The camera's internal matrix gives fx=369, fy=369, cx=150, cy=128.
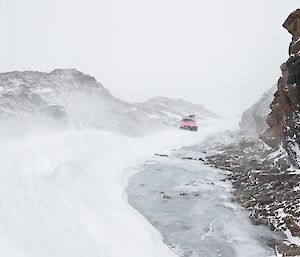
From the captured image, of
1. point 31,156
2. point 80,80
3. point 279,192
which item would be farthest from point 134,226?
point 80,80

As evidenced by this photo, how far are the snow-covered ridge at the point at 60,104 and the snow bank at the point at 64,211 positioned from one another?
11243 mm

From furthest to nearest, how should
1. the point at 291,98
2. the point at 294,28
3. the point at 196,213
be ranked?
the point at 294,28 → the point at 291,98 → the point at 196,213

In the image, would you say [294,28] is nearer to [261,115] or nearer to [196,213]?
[196,213]

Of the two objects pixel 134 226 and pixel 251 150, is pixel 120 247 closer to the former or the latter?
pixel 134 226

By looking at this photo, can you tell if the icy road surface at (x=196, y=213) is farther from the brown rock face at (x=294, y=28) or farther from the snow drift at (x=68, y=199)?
the brown rock face at (x=294, y=28)

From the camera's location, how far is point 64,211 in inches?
518

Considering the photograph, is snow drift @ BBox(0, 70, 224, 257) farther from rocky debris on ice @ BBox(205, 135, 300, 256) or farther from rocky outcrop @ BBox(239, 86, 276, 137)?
rocky outcrop @ BBox(239, 86, 276, 137)

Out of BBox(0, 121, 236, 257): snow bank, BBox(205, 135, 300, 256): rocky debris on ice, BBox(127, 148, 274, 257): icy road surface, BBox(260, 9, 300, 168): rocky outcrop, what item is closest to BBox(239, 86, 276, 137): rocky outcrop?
BBox(205, 135, 300, 256): rocky debris on ice

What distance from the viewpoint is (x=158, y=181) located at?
23.0m

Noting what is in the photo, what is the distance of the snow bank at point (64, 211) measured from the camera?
10227 millimetres

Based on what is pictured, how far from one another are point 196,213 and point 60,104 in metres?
33.8

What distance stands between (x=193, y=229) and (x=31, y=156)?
7343mm

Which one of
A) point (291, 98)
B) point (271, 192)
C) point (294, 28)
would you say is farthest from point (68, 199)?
point (294, 28)

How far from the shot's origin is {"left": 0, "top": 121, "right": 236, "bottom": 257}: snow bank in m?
10.2
